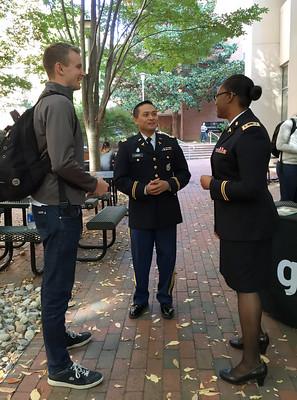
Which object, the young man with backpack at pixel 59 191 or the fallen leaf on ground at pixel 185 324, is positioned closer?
the young man with backpack at pixel 59 191

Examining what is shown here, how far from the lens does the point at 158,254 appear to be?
401 centimetres

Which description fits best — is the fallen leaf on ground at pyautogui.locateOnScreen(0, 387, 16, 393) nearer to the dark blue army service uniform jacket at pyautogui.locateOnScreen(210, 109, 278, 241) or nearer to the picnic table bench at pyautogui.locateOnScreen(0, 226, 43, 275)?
the dark blue army service uniform jacket at pyautogui.locateOnScreen(210, 109, 278, 241)

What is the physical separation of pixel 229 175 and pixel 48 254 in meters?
1.21

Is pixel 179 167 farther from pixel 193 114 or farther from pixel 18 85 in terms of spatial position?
pixel 193 114

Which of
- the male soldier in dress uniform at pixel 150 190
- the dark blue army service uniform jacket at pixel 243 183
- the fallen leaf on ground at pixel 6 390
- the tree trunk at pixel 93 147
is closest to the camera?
the dark blue army service uniform jacket at pixel 243 183

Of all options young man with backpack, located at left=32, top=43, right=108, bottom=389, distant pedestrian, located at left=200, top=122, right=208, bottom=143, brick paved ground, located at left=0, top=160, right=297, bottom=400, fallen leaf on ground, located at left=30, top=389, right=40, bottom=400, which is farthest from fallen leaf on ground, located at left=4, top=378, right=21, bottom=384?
distant pedestrian, located at left=200, top=122, right=208, bottom=143

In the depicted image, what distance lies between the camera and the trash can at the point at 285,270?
3463 millimetres

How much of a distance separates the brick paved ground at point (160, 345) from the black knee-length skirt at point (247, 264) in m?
0.66

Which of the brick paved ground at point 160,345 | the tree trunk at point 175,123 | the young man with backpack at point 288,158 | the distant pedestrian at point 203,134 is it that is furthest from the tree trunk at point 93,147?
the tree trunk at point 175,123

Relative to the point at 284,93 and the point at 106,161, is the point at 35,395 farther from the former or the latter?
the point at 284,93

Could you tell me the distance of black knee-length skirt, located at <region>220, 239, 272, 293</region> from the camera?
9.27 ft

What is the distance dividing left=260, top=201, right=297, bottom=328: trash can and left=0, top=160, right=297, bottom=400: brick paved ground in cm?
15

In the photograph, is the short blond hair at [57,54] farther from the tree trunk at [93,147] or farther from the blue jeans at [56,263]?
the tree trunk at [93,147]

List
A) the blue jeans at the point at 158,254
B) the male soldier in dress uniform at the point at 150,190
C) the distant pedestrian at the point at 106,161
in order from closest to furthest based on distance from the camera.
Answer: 1. the male soldier in dress uniform at the point at 150,190
2. the blue jeans at the point at 158,254
3. the distant pedestrian at the point at 106,161
